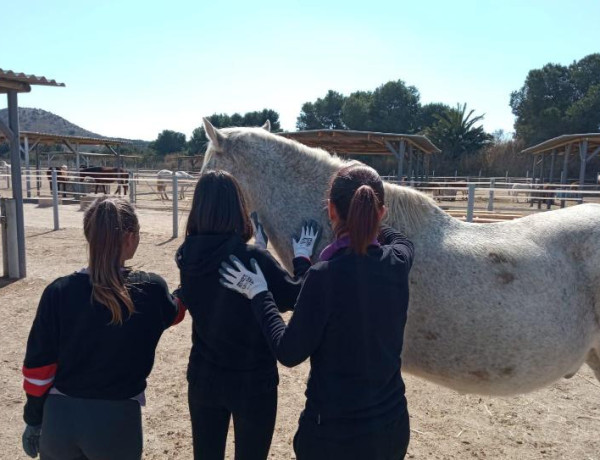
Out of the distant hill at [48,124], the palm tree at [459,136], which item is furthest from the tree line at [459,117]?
the distant hill at [48,124]

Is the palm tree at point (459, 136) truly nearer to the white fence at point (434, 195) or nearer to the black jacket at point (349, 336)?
the white fence at point (434, 195)

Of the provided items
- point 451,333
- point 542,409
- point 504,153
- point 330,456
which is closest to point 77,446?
point 330,456

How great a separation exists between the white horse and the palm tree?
37012mm

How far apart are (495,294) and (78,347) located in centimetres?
197

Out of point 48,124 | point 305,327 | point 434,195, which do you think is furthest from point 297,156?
point 48,124

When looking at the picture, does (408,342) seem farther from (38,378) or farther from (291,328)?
(38,378)

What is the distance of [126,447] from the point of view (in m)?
1.73

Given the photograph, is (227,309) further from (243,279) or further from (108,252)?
(108,252)

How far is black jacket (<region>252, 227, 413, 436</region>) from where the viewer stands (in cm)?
140

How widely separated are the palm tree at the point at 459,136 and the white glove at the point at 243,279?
38.3 metres

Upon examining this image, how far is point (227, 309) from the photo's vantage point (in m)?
1.74

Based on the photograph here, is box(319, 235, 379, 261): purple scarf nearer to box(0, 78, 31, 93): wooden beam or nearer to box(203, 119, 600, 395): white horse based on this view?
box(203, 119, 600, 395): white horse

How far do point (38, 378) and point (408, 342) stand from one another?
1.72 metres

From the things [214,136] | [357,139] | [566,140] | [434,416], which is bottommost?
[434,416]
